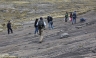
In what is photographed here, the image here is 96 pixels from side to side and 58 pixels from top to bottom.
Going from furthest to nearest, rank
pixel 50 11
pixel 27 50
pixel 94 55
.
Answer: pixel 50 11
pixel 27 50
pixel 94 55

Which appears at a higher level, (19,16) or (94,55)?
(94,55)

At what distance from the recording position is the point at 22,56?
699 inches

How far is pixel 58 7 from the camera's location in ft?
224

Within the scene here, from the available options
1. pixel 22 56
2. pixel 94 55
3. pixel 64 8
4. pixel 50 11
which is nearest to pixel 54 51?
pixel 22 56

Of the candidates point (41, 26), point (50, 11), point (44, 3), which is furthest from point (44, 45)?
point (44, 3)

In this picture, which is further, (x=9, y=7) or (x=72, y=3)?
(x=72, y=3)

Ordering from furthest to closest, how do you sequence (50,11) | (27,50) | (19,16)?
(50,11) → (19,16) → (27,50)

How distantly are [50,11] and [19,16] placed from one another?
27.1 ft

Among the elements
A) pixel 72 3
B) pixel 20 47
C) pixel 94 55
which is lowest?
pixel 72 3

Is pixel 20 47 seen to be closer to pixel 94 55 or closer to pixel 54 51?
pixel 54 51

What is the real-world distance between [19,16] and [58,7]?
1289 cm

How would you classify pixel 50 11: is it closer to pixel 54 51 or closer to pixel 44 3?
pixel 44 3

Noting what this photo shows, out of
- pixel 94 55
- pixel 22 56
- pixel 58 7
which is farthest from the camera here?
pixel 58 7

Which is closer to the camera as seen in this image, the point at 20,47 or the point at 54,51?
the point at 54,51
